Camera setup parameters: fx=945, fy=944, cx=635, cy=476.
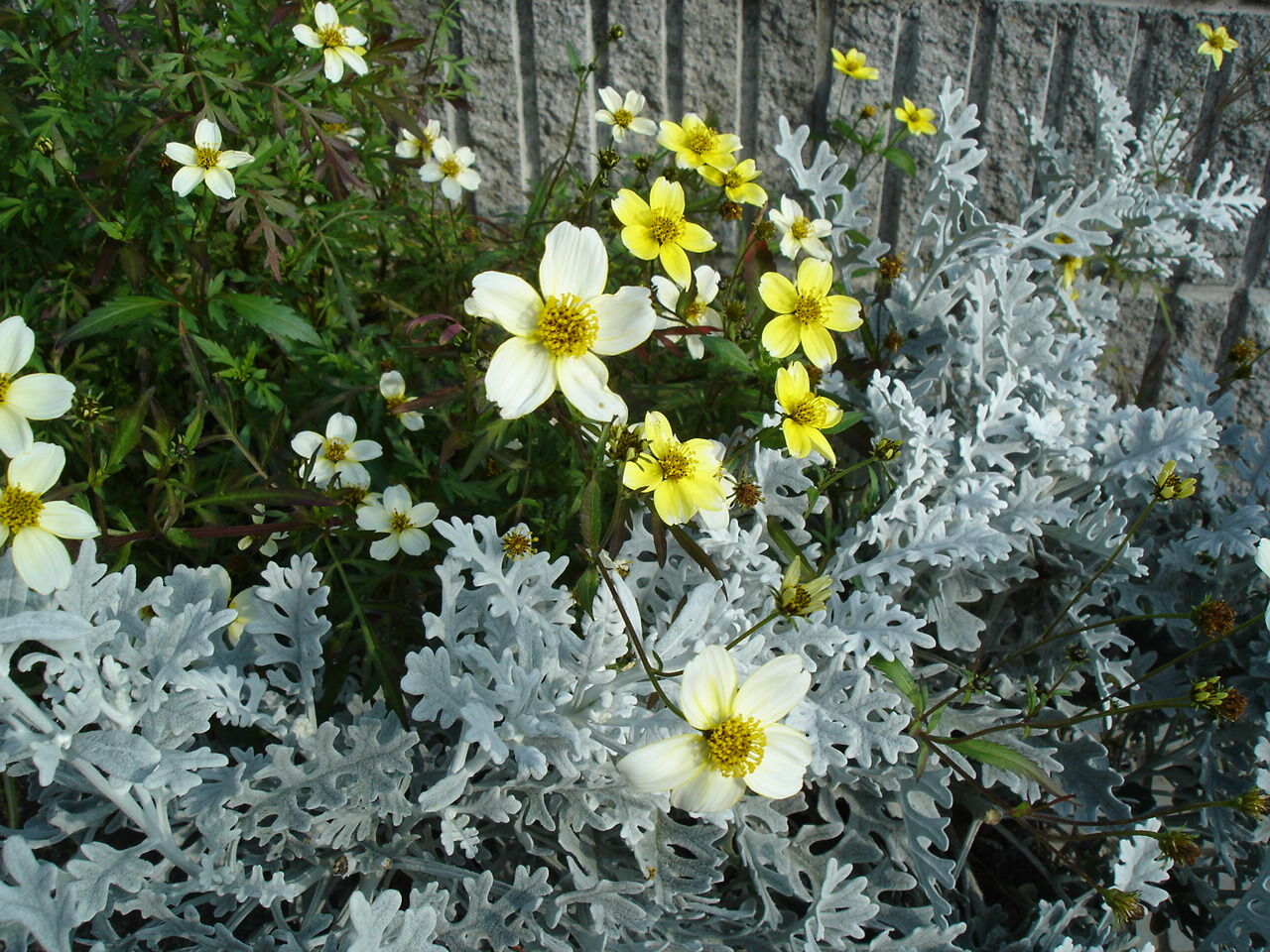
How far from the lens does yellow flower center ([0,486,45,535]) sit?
1.07 m

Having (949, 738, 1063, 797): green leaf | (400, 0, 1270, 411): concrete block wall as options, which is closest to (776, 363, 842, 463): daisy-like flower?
(949, 738, 1063, 797): green leaf

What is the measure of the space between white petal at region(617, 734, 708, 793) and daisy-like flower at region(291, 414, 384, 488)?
0.67 m

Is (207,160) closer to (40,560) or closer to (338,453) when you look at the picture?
(338,453)

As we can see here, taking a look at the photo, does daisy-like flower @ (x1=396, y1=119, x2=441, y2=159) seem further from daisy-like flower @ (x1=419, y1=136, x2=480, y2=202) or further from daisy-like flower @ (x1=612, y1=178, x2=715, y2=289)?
daisy-like flower @ (x1=612, y1=178, x2=715, y2=289)

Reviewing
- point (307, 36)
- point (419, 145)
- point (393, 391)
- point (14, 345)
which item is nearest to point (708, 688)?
point (393, 391)

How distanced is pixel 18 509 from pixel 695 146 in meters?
1.17

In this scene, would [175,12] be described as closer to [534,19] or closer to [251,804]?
[534,19]

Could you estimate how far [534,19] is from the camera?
2.26 meters

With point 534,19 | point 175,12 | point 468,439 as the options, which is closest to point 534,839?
point 468,439

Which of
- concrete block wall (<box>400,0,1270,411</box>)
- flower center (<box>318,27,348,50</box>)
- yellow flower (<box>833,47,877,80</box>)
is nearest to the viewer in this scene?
flower center (<box>318,27,348,50</box>)

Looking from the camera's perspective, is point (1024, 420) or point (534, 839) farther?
point (1024, 420)

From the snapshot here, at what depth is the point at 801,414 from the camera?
1.33 m

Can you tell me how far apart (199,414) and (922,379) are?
127 centimetres

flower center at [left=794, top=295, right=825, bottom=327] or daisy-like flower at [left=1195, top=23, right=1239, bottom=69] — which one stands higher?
daisy-like flower at [left=1195, top=23, right=1239, bottom=69]
